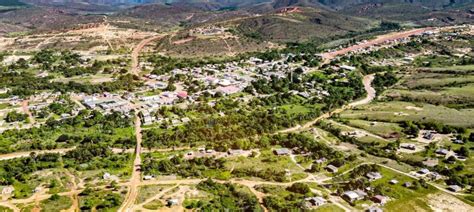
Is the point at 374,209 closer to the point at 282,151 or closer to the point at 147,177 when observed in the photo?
the point at 282,151

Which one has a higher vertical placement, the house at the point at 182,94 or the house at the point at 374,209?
the house at the point at 182,94

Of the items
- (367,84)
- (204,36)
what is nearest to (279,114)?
(367,84)

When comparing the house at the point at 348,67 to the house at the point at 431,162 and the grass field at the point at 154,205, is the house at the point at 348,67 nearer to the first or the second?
the house at the point at 431,162

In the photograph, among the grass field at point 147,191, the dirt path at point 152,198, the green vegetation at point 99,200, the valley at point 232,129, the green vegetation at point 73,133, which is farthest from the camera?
the green vegetation at point 73,133

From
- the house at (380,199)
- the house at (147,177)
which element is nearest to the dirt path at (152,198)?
the house at (147,177)

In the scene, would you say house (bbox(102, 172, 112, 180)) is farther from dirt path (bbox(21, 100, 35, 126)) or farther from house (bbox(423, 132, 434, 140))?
house (bbox(423, 132, 434, 140))

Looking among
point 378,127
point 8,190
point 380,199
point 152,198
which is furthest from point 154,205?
point 378,127
